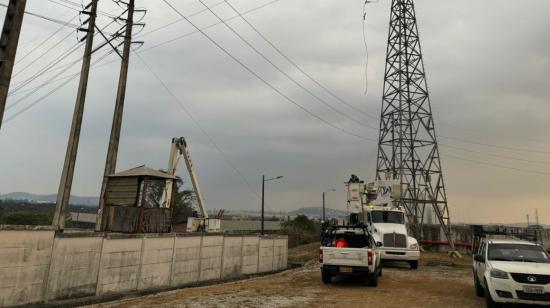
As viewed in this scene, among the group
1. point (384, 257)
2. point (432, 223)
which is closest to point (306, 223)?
point (432, 223)

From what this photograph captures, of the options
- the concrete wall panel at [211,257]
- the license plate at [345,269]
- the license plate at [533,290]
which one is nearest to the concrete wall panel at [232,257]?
the concrete wall panel at [211,257]

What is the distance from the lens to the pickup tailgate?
1566 cm

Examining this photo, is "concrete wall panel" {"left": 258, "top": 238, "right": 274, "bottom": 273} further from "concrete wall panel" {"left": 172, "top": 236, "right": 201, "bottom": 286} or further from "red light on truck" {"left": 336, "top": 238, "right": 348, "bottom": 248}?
"red light on truck" {"left": 336, "top": 238, "right": 348, "bottom": 248}

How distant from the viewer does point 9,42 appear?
10.8m

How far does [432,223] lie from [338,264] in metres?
31.7

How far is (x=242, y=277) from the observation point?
22.1m

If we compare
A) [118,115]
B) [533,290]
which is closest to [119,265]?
[118,115]

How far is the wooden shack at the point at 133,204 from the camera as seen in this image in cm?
1845

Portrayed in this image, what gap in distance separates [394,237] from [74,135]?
17668 mm

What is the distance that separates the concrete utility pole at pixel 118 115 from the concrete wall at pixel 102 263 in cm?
441

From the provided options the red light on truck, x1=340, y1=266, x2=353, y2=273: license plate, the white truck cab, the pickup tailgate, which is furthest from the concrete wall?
the white truck cab

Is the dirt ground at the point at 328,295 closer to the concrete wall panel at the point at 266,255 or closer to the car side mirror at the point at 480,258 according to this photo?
the car side mirror at the point at 480,258

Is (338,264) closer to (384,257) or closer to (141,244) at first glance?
(141,244)

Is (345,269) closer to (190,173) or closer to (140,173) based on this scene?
(140,173)
